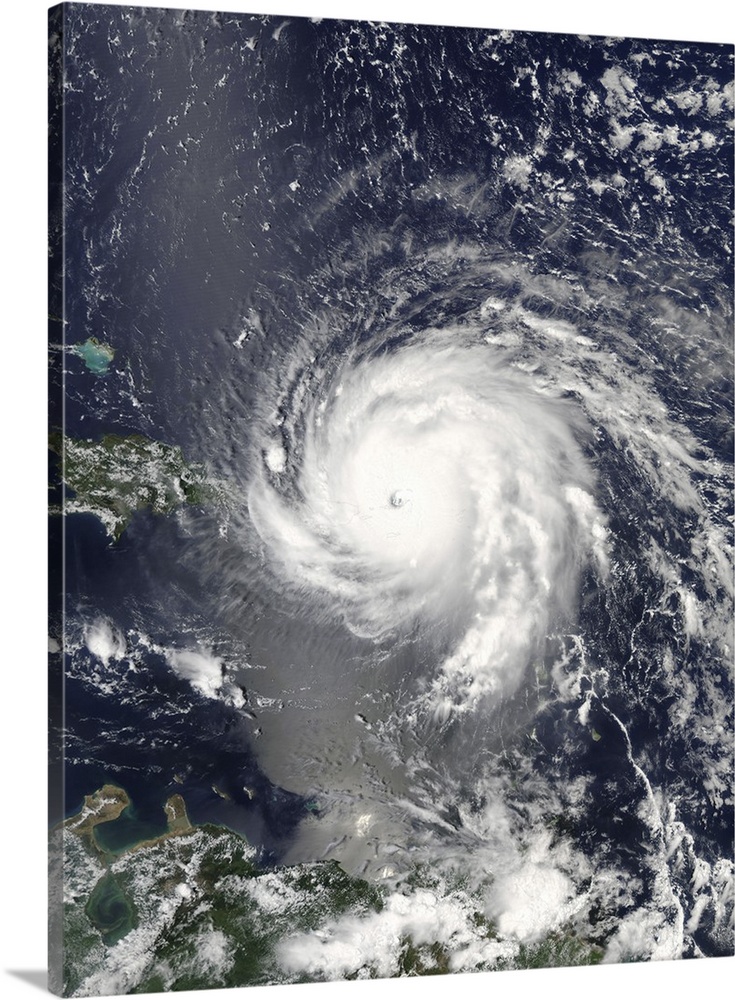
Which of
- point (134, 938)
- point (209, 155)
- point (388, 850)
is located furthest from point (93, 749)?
point (209, 155)

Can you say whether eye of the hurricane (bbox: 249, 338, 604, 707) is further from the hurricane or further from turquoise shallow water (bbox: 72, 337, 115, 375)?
turquoise shallow water (bbox: 72, 337, 115, 375)

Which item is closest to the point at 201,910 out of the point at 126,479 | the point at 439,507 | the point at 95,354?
the point at 126,479

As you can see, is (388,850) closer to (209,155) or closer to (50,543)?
(50,543)

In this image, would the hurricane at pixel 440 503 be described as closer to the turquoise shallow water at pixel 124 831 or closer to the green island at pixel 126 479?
the green island at pixel 126 479

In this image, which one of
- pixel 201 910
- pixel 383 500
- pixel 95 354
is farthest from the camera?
pixel 383 500

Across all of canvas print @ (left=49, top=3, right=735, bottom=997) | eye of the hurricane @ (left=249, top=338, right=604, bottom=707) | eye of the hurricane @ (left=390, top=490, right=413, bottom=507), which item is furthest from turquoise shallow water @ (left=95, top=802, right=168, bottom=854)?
eye of the hurricane @ (left=390, top=490, right=413, bottom=507)

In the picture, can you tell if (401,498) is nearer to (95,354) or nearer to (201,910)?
(95,354)
